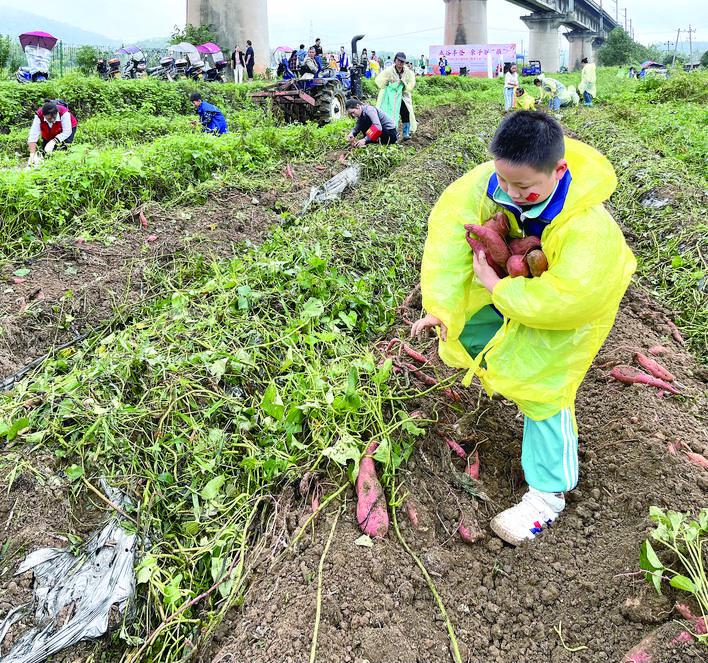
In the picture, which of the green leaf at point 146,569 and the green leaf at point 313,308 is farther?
the green leaf at point 313,308

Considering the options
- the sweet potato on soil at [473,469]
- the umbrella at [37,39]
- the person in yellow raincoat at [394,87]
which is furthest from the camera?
the umbrella at [37,39]

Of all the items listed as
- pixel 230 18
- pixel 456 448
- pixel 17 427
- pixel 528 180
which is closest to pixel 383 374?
pixel 456 448

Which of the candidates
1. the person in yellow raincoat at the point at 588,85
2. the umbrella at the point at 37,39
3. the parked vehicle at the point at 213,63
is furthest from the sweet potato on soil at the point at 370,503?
the parked vehicle at the point at 213,63

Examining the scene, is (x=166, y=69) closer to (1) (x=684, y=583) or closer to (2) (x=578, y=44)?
(1) (x=684, y=583)

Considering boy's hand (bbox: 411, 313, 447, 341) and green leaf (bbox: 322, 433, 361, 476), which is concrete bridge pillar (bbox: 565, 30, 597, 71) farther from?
green leaf (bbox: 322, 433, 361, 476)

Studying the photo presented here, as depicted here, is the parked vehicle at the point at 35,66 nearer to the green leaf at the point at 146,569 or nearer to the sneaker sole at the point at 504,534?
the green leaf at the point at 146,569

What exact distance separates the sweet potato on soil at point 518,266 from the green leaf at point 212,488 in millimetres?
1357

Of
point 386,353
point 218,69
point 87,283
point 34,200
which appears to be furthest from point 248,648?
point 218,69

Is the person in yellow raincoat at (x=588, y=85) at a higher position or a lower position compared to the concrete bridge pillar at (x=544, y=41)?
lower

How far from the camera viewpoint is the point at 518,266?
2.09 m

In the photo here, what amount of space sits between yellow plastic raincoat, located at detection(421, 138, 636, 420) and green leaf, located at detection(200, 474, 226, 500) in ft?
3.41

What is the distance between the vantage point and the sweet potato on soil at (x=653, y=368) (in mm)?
3002

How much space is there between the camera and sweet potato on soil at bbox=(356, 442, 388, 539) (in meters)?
2.15

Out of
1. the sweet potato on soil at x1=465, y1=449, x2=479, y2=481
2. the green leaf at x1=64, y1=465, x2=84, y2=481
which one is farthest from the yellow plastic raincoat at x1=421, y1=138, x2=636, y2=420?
the green leaf at x1=64, y1=465, x2=84, y2=481
